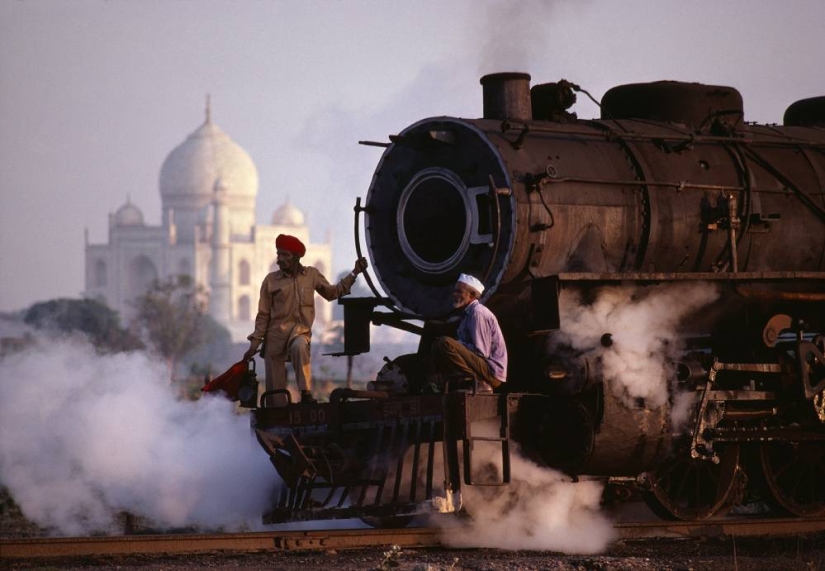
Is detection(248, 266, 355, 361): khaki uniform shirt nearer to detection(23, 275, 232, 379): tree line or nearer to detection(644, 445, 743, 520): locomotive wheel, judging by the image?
detection(644, 445, 743, 520): locomotive wheel

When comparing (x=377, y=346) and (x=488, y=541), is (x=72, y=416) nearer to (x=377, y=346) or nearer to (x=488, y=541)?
(x=488, y=541)

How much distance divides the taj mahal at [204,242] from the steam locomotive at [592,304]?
167658 millimetres

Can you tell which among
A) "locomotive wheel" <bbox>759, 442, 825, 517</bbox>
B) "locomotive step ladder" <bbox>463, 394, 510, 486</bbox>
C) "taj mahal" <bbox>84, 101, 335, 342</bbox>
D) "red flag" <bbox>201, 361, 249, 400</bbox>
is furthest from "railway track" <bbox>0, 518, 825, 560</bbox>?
"taj mahal" <bbox>84, 101, 335, 342</bbox>

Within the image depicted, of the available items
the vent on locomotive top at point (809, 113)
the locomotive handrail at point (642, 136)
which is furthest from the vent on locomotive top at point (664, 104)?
the vent on locomotive top at point (809, 113)

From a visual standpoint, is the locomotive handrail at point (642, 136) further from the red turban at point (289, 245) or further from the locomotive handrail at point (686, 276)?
the red turban at point (289, 245)

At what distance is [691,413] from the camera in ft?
40.1

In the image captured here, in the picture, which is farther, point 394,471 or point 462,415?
point 394,471

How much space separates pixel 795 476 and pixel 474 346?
4113mm

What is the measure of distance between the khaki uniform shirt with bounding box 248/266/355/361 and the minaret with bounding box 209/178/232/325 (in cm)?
16871

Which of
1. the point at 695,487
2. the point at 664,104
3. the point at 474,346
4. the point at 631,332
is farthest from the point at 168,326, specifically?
the point at 474,346

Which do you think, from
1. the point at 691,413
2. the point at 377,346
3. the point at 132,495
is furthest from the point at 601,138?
the point at 377,346

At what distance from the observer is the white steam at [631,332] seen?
38.5 ft

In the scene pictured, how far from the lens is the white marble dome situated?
183375 millimetres

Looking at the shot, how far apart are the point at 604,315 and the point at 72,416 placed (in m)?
5.07
